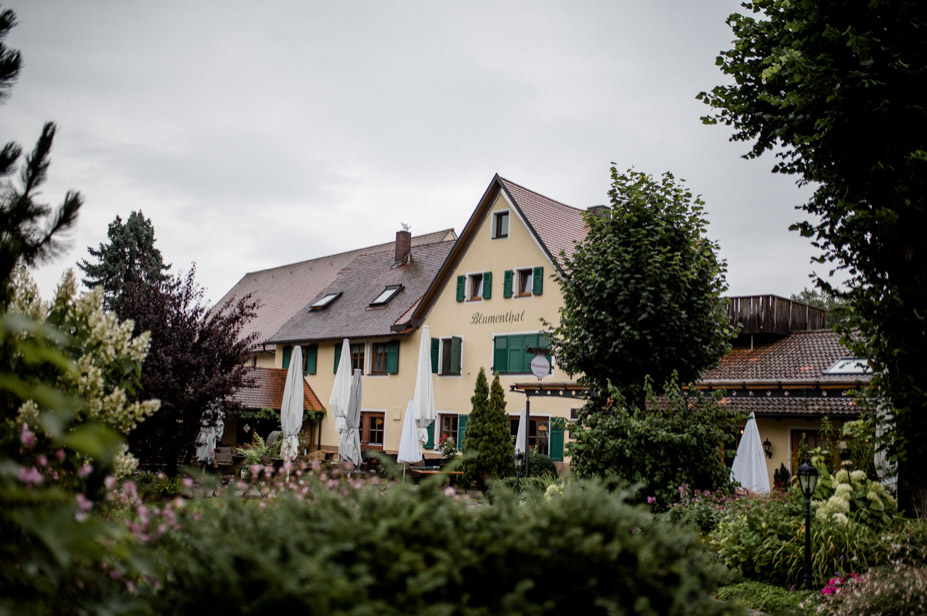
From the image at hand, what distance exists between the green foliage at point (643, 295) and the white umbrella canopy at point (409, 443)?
8.26 metres

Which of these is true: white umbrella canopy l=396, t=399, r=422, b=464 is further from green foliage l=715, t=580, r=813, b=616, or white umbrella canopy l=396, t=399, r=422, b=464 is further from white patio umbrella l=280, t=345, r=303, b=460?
green foliage l=715, t=580, r=813, b=616

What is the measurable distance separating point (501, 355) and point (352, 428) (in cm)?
679

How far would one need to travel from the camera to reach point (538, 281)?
24172 millimetres

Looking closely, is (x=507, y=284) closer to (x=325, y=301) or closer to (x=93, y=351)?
(x=325, y=301)

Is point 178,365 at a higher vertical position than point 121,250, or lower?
lower

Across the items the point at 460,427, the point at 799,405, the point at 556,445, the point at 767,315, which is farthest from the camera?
the point at 460,427

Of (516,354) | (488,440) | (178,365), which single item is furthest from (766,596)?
(516,354)

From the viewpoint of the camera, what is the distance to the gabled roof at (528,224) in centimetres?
2458

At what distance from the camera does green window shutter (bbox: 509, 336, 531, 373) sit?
24172mm

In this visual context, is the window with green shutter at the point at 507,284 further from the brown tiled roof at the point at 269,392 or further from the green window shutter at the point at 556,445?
the brown tiled roof at the point at 269,392

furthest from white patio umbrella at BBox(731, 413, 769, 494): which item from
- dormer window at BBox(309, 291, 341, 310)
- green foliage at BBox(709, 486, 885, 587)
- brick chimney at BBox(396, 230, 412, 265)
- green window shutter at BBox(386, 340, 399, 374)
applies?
dormer window at BBox(309, 291, 341, 310)

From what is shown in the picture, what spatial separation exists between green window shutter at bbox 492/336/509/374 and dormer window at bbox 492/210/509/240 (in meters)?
3.59

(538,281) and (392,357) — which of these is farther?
(392,357)

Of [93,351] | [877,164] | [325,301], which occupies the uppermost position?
[325,301]
